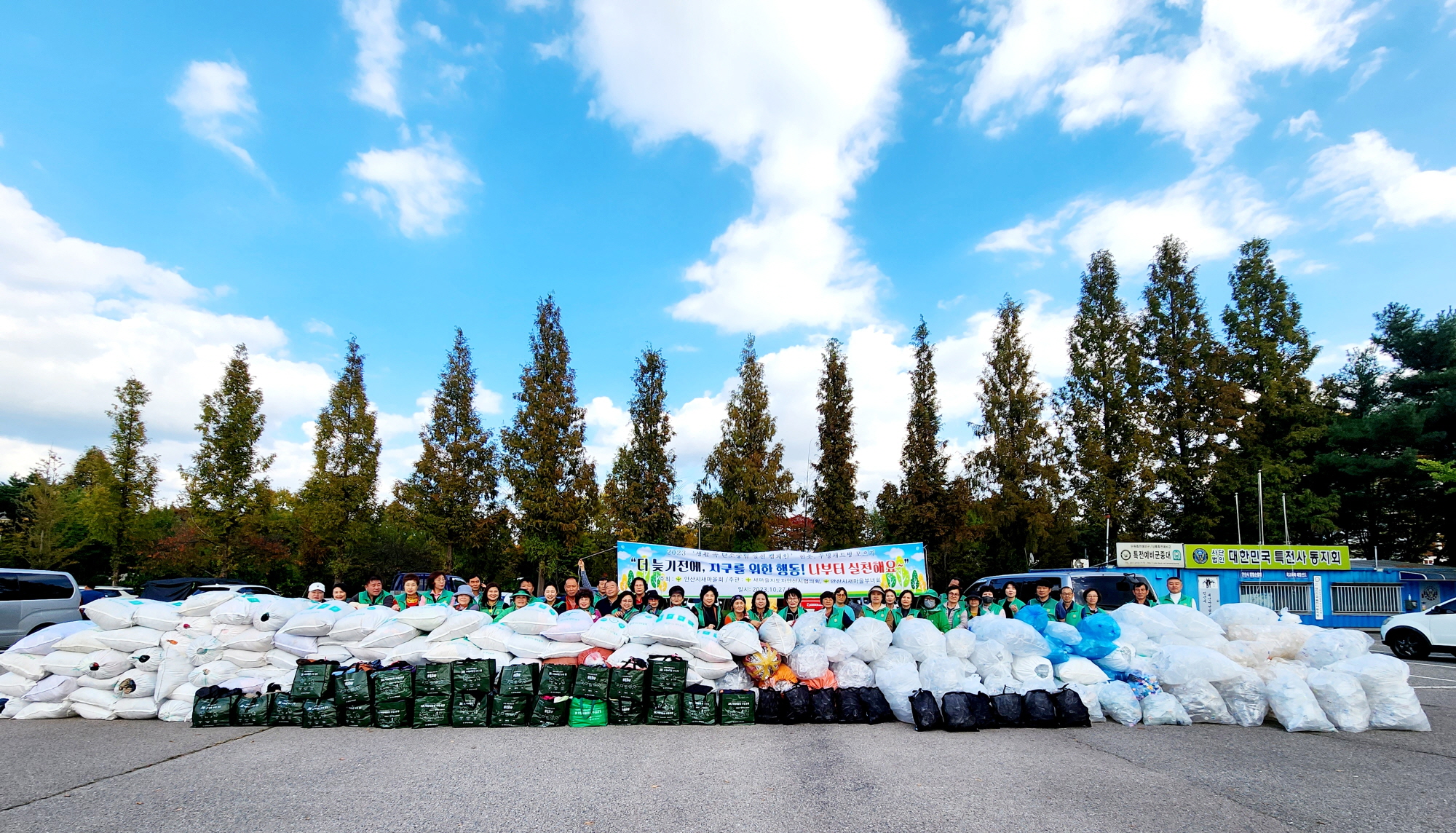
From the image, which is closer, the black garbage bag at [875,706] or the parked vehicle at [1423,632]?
the black garbage bag at [875,706]

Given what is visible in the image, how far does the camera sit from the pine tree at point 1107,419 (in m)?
27.3

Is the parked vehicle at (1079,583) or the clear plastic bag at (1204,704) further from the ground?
the parked vehicle at (1079,583)

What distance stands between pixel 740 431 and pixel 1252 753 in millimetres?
17082

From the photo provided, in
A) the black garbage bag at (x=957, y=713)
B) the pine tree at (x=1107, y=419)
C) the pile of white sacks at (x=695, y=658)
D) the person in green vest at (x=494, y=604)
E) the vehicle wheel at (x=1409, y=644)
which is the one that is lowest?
the vehicle wheel at (x=1409, y=644)

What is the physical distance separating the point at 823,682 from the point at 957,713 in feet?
4.19

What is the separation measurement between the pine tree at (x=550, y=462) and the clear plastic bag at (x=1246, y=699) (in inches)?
677

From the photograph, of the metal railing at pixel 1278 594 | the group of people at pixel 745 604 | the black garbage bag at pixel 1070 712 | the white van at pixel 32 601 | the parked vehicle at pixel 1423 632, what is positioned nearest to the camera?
the black garbage bag at pixel 1070 712

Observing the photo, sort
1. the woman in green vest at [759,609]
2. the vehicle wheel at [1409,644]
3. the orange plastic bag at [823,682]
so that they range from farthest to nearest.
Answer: the vehicle wheel at [1409,644], the woman in green vest at [759,609], the orange plastic bag at [823,682]

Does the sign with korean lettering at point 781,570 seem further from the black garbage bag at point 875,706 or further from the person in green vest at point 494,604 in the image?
the black garbage bag at point 875,706

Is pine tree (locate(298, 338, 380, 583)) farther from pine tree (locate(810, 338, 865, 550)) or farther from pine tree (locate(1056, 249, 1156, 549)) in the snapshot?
pine tree (locate(1056, 249, 1156, 549))

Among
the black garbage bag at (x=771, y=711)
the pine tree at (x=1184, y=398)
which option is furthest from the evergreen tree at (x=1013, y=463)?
the black garbage bag at (x=771, y=711)

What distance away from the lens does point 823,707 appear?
671 cm

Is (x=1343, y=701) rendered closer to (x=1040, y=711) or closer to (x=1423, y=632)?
(x=1040, y=711)

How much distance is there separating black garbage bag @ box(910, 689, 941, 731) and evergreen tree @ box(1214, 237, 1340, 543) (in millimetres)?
28497
